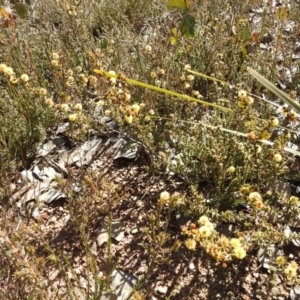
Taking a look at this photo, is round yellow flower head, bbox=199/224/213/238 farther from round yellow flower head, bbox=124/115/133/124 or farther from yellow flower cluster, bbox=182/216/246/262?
round yellow flower head, bbox=124/115/133/124

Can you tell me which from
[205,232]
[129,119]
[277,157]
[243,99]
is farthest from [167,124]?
[205,232]

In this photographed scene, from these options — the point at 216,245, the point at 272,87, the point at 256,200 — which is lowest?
the point at 216,245

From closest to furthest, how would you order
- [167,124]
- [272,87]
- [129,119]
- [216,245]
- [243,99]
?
1. [216,245]
2. [272,87]
3. [243,99]
4. [129,119]
5. [167,124]

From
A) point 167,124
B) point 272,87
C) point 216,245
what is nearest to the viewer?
point 216,245

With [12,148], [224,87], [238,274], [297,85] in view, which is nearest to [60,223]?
[12,148]

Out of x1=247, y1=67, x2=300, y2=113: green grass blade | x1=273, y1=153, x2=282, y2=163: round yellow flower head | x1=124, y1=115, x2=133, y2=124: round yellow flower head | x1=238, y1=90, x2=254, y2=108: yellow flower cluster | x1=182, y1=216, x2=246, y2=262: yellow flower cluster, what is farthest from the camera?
x1=124, y1=115, x2=133, y2=124: round yellow flower head

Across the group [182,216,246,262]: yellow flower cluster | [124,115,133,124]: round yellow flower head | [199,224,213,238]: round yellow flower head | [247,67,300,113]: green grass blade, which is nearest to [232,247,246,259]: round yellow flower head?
[182,216,246,262]: yellow flower cluster

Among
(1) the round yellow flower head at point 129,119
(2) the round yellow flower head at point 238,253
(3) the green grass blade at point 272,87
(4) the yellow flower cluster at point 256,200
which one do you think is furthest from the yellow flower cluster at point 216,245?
(1) the round yellow flower head at point 129,119

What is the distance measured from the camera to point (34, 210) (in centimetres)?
208

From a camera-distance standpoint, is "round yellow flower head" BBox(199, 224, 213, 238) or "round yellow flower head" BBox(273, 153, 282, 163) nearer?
"round yellow flower head" BBox(199, 224, 213, 238)

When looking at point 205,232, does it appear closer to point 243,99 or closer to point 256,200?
point 256,200

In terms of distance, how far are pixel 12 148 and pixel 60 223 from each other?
0.61 metres

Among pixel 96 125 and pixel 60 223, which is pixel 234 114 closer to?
pixel 96 125

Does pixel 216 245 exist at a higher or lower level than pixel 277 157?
lower
